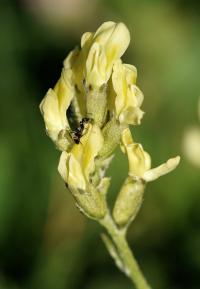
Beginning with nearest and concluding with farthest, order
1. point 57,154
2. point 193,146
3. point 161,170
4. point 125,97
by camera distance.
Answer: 1. point 125,97
2. point 161,170
3. point 193,146
4. point 57,154

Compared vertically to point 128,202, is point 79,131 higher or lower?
higher

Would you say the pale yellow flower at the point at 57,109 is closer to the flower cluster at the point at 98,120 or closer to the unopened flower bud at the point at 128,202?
the flower cluster at the point at 98,120

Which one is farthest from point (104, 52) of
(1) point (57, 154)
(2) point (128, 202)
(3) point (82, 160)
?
(1) point (57, 154)

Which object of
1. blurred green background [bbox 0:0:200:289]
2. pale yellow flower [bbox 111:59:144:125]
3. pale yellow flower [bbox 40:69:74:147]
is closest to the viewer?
pale yellow flower [bbox 111:59:144:125]

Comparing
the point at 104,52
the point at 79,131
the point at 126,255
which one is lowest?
the point at 126,255

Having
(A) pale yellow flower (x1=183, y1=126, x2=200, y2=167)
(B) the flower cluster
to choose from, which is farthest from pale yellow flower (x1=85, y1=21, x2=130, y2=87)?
(A) pale yellow flower (x1=183, y1=126, x2=200, y2=167)

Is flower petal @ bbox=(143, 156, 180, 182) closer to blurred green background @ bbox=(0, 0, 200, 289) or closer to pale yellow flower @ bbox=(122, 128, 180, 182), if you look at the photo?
pale yellow flower @ bbox=(122, 128, 180, 182)

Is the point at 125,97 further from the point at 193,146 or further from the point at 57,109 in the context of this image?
the point at 193,146
